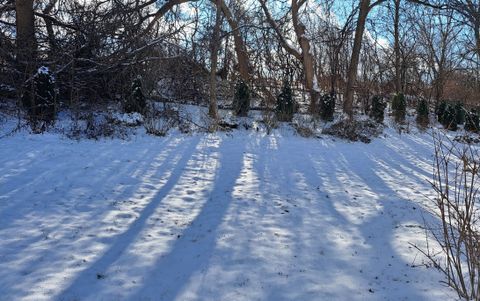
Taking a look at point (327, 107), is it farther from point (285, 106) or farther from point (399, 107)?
point (399, 107)

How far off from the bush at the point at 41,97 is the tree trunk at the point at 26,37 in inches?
28.2

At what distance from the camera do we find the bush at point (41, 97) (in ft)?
32.1

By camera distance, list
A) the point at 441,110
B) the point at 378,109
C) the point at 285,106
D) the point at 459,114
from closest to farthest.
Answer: the point at 285,106 < the point at 378,109 < the point at 459,114 < the point at 441,110

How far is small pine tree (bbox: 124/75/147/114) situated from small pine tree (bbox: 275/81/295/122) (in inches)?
169

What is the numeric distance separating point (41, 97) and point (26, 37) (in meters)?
2.84

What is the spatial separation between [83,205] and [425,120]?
14514mm

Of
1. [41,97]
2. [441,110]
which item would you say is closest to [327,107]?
[441,110]

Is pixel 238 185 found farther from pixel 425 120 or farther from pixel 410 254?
pixel 425 120

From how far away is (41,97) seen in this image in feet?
32.3

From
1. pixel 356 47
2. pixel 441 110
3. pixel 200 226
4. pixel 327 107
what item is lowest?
pixel 200 226

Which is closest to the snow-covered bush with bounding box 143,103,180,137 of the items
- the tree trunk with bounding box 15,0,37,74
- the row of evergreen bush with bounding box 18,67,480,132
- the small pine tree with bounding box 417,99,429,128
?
the row of evergreen bush with bounding box 18,67,480,132

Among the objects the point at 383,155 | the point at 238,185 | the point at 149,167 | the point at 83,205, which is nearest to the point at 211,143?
the point at 149,167

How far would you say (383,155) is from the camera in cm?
1053

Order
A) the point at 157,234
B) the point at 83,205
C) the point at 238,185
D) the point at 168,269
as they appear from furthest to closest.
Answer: the point at 238,185 < the point at 83,205 < the point at 157,234 < the point at 168,269
